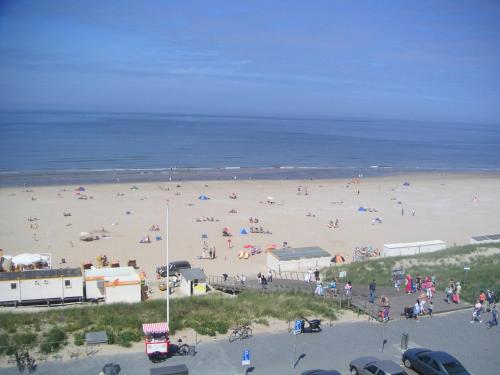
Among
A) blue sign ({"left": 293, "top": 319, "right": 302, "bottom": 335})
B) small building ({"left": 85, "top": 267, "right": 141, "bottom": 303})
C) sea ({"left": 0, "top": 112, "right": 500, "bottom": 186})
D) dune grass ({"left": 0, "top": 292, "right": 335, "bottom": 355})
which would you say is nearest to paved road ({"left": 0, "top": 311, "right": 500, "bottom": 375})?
blue sign ({"left": 293, "top": 319, "right": 302, "bottom": 335})

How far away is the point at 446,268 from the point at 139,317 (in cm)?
1391

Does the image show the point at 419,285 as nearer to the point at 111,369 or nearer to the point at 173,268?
the point at 173,268

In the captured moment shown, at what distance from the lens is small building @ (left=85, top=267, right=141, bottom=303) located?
18734 mm

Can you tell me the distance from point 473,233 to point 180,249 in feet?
63.9

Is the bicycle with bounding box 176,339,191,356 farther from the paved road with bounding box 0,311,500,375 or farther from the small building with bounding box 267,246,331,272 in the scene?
the small building with bounding box 267,246,331,272

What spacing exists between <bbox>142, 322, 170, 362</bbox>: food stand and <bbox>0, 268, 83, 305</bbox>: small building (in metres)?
6.31

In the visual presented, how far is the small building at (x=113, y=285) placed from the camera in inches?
738

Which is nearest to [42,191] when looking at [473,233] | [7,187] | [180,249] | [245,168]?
[7,187]

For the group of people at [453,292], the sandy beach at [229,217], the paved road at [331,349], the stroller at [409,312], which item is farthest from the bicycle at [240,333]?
the sandy beach at [229,217]

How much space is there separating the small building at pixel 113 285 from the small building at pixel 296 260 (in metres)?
Result: 8.10

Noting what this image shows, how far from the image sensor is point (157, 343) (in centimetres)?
1330

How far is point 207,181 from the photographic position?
5884 cm

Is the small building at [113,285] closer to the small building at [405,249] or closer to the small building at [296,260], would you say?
A: the small building at [296,260]

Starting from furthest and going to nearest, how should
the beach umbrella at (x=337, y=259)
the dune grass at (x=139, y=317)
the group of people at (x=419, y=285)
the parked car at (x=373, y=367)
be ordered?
1. the beach umbrella at (x=337, y=259)
2. the group of people at (x=419, y=285)
3. the dune grass at (x=139, y=317)
4. the parked car at (x=373, y=367)
